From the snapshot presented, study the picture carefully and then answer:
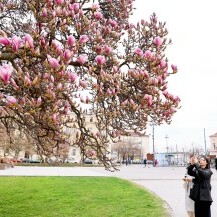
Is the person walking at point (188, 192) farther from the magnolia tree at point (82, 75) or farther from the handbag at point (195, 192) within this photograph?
the magnolia tree at point (82, 75)

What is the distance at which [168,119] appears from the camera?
6199mm

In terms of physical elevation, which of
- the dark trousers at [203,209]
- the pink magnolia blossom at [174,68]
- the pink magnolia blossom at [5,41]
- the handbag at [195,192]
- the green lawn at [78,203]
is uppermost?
the pink magnolia blossom at [174,68]

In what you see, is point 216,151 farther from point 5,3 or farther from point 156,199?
point 5,3

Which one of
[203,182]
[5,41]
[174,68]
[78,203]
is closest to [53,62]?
[5,41]

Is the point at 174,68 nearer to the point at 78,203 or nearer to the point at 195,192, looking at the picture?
the point at 195,192

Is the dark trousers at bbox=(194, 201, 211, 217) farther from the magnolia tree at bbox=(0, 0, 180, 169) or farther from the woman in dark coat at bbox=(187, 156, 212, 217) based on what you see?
the magnolia tree at bbox=(0, 0, 180, 169)

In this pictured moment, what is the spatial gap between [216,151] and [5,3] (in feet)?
367

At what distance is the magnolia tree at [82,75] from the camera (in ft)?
14.5

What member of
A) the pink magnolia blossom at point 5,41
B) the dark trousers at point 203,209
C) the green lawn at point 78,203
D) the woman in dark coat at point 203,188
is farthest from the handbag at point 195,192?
the pink magnolia blossom at point 5,41

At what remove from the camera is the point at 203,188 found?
27.5ft

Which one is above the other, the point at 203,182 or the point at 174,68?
the point at 174,68

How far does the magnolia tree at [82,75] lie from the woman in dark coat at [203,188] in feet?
8.14

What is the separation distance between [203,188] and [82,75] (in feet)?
13.3

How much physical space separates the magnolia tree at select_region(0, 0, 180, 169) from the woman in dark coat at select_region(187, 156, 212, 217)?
2480 millimetres
